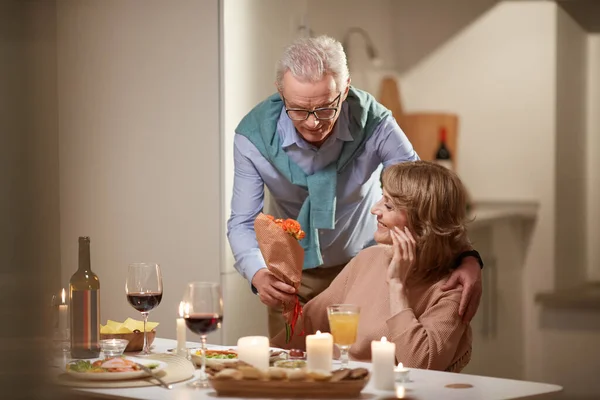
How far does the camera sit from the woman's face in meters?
1.61

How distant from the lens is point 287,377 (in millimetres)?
1113

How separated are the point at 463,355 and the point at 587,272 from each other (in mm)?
2081

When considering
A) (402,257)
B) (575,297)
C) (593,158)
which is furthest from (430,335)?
(593,158)

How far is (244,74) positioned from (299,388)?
2045mm

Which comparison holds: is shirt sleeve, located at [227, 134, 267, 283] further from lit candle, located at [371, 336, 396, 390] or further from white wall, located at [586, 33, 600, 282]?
white wall, located at [586, 33, 600, 282]

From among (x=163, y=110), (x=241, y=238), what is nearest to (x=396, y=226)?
(x=241, y=238)

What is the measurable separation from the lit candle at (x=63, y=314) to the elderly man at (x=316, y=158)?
1.52ft

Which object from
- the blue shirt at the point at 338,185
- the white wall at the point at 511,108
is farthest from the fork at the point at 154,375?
the white wall at the point at 511,108

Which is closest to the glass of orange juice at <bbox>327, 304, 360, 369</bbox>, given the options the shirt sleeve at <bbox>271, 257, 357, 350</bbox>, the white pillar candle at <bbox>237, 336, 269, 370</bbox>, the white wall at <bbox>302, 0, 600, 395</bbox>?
the white pillar candle at <bbox>237, 336, 269, 370</bbox>

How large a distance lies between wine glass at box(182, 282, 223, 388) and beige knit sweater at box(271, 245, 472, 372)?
1.30ft

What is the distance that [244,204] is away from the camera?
2119 millimetres

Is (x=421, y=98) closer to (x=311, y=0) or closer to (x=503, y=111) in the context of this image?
(x=503, y=111)

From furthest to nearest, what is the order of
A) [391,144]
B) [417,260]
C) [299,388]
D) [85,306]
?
1. [391,144]
2. [417,260]
3. [85,306]
4. [299,388]

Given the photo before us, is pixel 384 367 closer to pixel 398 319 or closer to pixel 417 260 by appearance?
pixel 398 319
